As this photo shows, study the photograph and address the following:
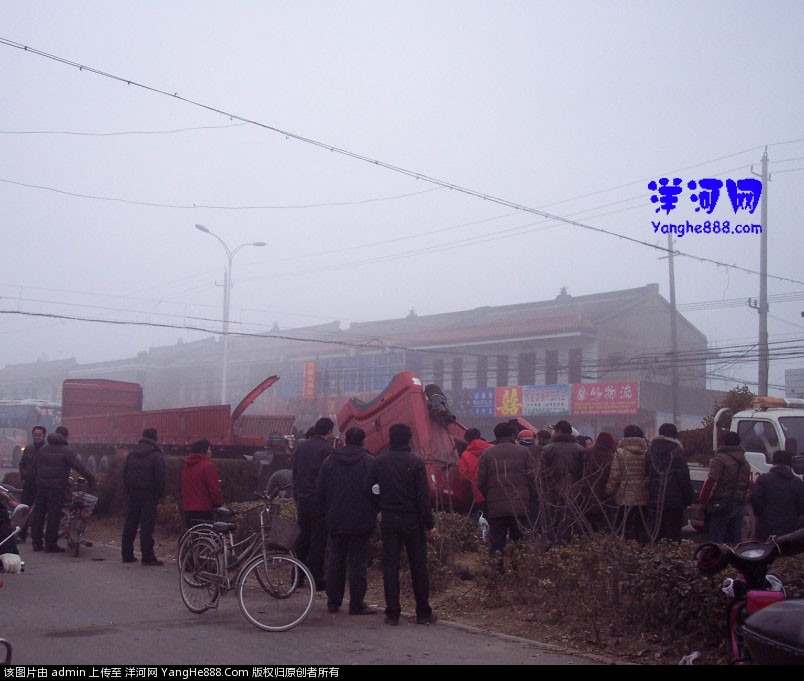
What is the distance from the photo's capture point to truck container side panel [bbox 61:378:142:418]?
100ft

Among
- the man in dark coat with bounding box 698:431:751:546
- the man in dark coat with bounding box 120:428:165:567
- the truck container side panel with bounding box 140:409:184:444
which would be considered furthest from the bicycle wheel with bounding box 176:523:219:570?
the truck container side panel with bounding box 140:409:184:444

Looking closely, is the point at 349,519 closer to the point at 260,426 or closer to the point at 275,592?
the point at 275,592

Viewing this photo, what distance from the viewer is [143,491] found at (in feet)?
37.7

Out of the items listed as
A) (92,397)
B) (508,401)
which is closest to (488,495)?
(92,397)

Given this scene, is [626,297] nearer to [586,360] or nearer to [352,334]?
[586,360]

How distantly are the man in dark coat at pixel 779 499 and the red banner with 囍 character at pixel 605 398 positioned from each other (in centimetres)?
2516

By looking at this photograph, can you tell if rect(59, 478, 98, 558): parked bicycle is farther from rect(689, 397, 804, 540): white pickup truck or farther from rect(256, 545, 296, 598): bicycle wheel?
rect(689, 397, 804, 540): white pickup truck

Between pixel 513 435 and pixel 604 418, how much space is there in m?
27.6

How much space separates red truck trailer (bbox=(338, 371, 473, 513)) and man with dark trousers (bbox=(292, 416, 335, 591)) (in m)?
3.44

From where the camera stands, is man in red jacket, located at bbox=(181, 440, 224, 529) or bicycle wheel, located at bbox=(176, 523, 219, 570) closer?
bicycle wheel, located at bbox=(176, 523, 219, 570)

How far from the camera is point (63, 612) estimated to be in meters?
8.26

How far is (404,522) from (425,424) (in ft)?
19.4

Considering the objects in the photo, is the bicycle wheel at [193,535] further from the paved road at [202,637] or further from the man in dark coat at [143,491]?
the man in dark coat at [143,491]
